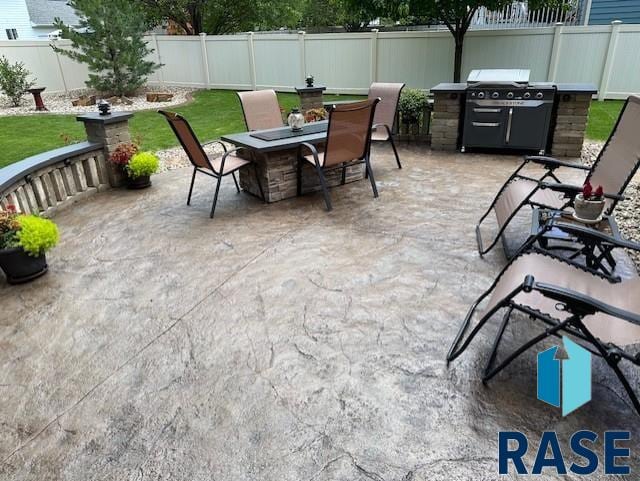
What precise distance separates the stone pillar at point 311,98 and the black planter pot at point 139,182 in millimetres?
2608

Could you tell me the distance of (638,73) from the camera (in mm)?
9086

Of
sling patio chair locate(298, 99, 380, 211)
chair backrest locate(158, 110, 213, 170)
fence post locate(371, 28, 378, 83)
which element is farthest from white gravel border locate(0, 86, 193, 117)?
sling patio chair locate(298, 99, 380, 211)

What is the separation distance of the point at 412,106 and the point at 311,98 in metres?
1.49

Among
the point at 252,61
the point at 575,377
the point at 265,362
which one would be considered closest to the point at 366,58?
the point at 252,61

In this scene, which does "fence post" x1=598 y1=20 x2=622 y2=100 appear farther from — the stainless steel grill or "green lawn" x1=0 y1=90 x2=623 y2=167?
the stainless steel grill

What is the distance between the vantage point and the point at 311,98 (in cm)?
668

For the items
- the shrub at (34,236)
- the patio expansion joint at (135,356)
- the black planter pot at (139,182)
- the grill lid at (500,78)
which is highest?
the grill lid at (500,78)

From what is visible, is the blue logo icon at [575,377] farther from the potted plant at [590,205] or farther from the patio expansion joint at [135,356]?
the patio expansion joint at [135,356]

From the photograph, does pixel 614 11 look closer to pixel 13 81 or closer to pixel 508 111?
pixel 508 111

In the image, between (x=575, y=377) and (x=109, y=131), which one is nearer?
(x=575, y=377)

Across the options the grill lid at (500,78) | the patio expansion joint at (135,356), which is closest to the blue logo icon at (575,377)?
the patio expansion joint at (135,356)

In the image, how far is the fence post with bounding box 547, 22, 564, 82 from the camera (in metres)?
9.39

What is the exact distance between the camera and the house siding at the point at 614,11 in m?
10.6

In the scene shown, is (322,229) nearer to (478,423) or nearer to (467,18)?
(478,423)
